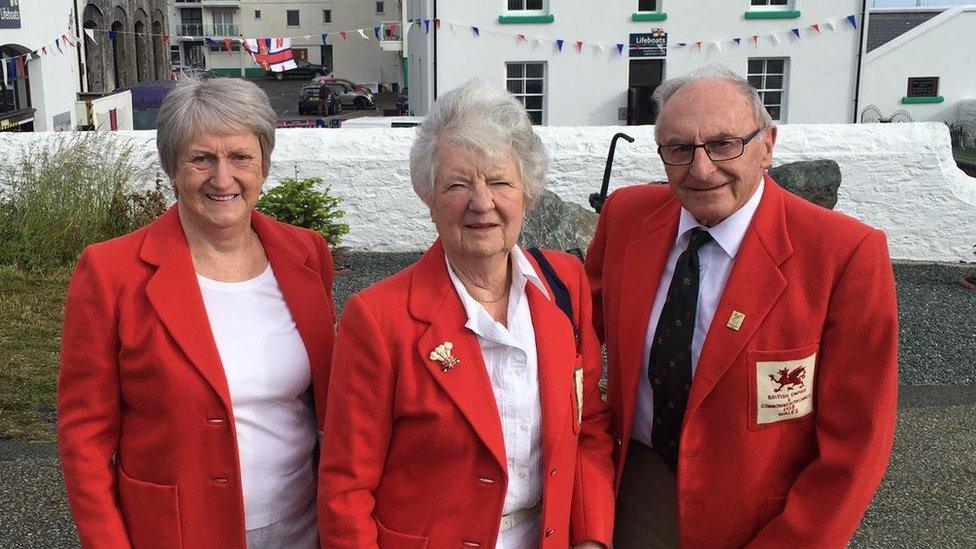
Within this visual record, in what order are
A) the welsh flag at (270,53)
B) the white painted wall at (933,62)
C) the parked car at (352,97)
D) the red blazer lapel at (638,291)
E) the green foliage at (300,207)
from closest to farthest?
the red blazer lapel at (638,291), the green foliage at (300,207), the welsh flag at (270,53), the white painted wall at (933,62), the parked car at (352,97)

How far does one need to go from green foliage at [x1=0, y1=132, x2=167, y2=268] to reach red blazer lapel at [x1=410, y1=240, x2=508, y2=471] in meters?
6.76

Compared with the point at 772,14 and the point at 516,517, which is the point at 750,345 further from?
the point at 772,14

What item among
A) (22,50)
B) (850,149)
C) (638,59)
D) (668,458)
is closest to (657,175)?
(850,149)

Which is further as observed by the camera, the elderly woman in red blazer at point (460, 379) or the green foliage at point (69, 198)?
the green foliage at point (69, 198)

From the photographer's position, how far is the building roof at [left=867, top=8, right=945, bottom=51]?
95.7 ft

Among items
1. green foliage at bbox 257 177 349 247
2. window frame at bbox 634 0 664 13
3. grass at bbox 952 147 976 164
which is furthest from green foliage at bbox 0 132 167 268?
grass at bbox 952 147 976 164

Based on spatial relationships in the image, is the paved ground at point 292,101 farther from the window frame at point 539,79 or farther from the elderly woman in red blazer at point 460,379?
the elderly woman in red blazer at point 460,379

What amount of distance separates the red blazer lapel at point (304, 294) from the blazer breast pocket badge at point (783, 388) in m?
1.05

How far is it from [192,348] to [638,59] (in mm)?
19411

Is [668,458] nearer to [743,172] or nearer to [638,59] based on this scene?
[743,172]

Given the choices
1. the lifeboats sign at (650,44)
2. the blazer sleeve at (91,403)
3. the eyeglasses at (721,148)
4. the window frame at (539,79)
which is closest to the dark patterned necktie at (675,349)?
the eyeglasses at (721,148)

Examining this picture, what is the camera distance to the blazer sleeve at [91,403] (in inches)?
85.0

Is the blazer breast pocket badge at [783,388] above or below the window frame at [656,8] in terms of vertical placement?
below

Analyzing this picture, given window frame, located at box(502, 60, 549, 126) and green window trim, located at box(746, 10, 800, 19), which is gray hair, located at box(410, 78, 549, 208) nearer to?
window frame, located at box(502, 60, 549, 126)
